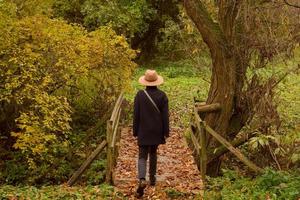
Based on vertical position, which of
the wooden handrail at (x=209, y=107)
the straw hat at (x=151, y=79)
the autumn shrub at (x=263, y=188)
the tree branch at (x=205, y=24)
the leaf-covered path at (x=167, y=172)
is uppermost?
the tree branch at (x=205, y=24)

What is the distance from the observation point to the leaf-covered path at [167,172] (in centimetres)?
932

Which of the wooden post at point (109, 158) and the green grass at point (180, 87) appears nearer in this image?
the wooden post at point (109, 158)

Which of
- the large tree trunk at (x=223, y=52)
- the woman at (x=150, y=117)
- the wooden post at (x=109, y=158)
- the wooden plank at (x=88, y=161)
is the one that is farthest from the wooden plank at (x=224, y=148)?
the woman at (x=150, y=117)

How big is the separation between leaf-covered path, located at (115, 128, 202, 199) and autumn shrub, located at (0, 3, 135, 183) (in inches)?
72.4

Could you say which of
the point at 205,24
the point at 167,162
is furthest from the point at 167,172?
the point at 205,24

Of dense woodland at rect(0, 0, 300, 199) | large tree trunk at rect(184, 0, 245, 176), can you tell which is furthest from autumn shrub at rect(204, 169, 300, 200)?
large tree trunk at rect(184, 0, 245, 176)

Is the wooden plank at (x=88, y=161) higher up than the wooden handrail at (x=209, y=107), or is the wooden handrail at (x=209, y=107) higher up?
the wooden handrail at (x=209, y=107)

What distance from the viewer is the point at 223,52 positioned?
13.2 metres

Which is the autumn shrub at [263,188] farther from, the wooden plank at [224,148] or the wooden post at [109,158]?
the wooden plank at [224,148]

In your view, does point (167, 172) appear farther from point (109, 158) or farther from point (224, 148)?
point (224, 148)

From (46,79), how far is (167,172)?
13.4ft

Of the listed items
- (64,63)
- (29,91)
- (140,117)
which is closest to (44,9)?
(64,63)

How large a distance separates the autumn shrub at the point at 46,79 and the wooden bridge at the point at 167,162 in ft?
6.26

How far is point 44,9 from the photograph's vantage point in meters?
17.0
